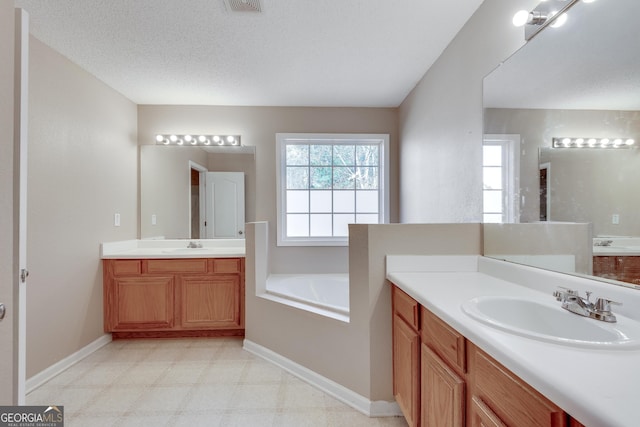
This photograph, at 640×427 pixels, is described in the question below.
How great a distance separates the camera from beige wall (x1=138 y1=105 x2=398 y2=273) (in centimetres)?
332

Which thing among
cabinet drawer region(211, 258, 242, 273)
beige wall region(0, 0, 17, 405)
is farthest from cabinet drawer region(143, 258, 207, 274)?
beige wall region(0, 0, 17, 405)

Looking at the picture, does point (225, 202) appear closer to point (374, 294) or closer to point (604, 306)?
point (374, 294)

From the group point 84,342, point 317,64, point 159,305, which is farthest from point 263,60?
point 84,342

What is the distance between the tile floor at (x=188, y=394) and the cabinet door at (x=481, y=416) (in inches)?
34.8

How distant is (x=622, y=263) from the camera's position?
1030 mm

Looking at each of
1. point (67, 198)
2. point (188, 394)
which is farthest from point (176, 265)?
point (188, 394)

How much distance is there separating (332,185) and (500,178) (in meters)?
2.05

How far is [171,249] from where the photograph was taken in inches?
129

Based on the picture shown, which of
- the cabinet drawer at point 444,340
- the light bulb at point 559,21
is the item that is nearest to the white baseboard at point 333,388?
the cabinet drawer at point 444,340

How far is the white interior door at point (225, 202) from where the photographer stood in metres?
3.34

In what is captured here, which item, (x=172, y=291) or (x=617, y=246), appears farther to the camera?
(x=172, y=291)

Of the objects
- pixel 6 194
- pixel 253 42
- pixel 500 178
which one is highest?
pixel 253 42

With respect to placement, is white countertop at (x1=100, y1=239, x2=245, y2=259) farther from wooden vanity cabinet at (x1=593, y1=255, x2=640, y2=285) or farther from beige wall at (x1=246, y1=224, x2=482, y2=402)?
wooden vanity cabinet at (x1=593, y1=255, x2=640, y2=285)

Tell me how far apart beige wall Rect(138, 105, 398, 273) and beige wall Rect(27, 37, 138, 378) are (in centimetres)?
41
